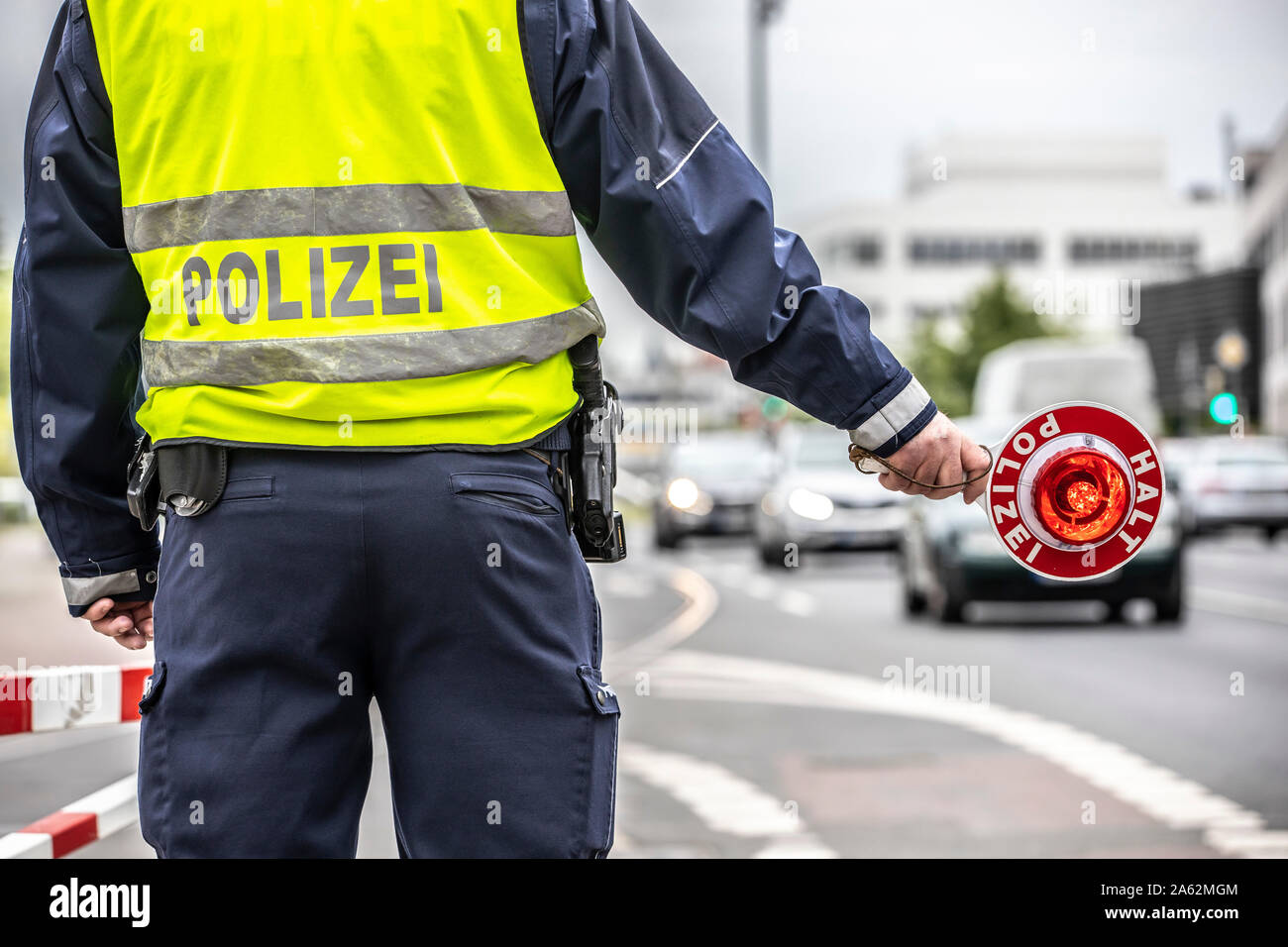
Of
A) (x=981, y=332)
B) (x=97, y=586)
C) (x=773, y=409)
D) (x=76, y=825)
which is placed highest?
(x=981, y=332)

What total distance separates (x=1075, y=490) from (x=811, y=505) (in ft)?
58.7

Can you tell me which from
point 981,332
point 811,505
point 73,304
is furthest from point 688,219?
point 981,332

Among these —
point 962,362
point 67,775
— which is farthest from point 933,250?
point 67,775

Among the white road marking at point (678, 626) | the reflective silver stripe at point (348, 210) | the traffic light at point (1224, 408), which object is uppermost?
the reflective silver stripe at point (348, 210)

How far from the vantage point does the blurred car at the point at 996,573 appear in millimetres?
13047

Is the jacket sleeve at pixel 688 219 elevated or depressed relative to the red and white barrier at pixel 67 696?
elevated

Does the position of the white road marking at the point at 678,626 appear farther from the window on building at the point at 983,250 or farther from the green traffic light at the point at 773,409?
the window on building at the point at 983,250

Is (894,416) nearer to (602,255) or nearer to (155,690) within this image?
(602,255)

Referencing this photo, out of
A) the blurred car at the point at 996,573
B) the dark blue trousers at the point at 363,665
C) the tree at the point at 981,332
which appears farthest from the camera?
the tree at the point at 981,332

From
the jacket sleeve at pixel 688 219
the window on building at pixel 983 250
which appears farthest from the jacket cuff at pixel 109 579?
the window on building at pixel 983 250

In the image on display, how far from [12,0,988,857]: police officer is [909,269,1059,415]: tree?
75.6m

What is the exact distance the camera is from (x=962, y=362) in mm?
80062

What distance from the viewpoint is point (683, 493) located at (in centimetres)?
2484

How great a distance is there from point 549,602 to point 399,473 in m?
0.25
